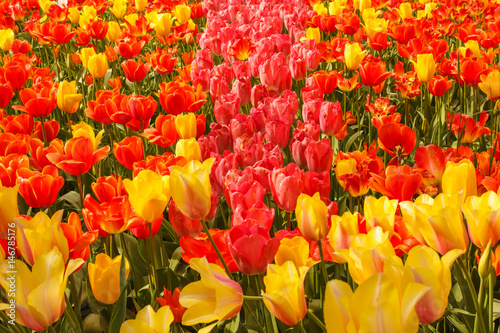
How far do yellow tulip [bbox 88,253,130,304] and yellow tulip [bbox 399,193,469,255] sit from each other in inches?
26.2

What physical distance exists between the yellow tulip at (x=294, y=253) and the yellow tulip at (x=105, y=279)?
0.38 m

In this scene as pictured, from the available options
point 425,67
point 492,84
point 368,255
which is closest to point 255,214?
point 368,255

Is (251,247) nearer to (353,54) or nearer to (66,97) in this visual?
(66,97)

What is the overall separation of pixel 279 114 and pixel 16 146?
100 centimetres

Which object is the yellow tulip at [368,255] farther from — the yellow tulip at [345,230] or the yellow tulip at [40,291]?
the yellow tulip at [40,291]

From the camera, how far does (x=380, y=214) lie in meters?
1.16

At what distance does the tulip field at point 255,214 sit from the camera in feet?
3.09

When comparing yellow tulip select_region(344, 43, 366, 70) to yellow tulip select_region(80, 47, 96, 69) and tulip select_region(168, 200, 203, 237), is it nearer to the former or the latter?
yellow tulip select_region(80, 47, 96, 69)

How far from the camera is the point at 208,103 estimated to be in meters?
3.15

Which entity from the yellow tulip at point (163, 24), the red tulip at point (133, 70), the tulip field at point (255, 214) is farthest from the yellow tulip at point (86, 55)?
the yellow tulip at point (163, 24)

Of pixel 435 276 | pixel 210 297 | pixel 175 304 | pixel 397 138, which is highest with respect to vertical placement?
pixel 435 276

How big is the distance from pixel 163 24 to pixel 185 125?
2.35 metres

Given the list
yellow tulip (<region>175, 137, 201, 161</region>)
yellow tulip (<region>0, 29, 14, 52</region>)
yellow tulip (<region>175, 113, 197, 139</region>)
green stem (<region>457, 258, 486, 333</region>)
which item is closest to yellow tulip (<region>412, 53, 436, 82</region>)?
yellow tulip (<region>175, 113, 197, 139</region>)

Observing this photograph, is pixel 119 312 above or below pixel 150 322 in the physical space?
below
